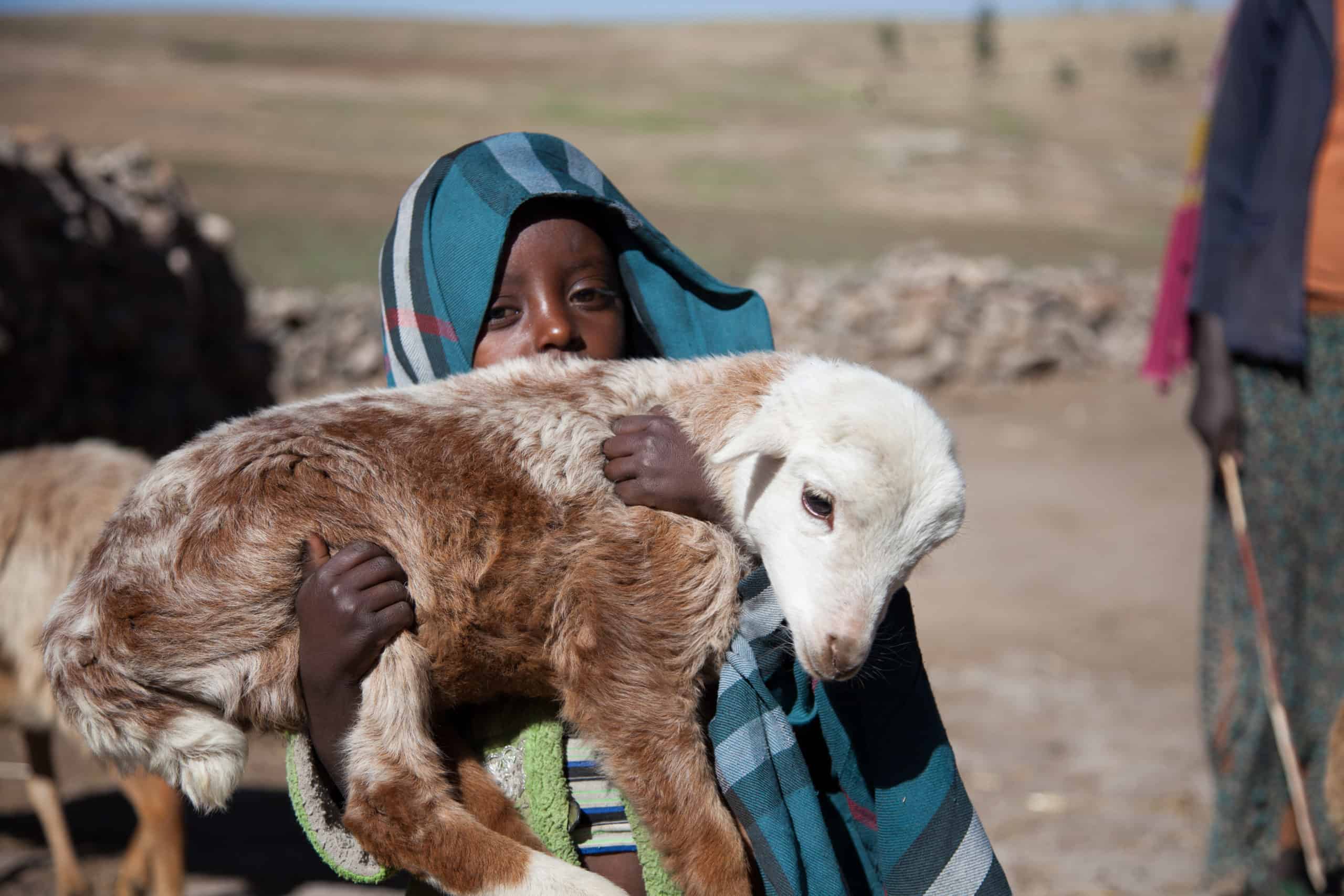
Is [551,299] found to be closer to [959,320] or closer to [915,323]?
[915,323]

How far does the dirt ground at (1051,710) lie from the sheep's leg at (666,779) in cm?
89

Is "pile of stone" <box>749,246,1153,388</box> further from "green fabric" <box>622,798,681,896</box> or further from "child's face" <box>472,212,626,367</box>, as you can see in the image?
"green fabric" <box>622,798,681,896</box>

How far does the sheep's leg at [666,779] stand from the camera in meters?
1.77

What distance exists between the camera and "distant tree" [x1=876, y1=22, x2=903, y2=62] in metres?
49.7

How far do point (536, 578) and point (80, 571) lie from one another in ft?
2.53

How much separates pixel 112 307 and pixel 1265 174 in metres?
8.60

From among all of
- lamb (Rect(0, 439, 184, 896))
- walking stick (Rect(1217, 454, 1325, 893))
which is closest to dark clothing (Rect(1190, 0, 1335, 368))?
walking stick (Rect(1217, 454, 1325, 893))

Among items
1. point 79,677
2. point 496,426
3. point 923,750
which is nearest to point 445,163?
point 496,426

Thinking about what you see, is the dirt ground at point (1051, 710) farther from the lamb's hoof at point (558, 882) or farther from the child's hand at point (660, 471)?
the lamb's hoof at point (558, 882)

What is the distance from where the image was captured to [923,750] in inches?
77.3

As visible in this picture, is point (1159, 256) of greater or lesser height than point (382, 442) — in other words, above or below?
below

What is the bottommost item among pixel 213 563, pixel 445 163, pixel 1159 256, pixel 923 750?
pixel 1159 256

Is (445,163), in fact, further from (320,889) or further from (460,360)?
(320,889)

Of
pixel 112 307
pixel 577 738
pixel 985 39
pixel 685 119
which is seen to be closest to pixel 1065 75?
pixel 985 39
